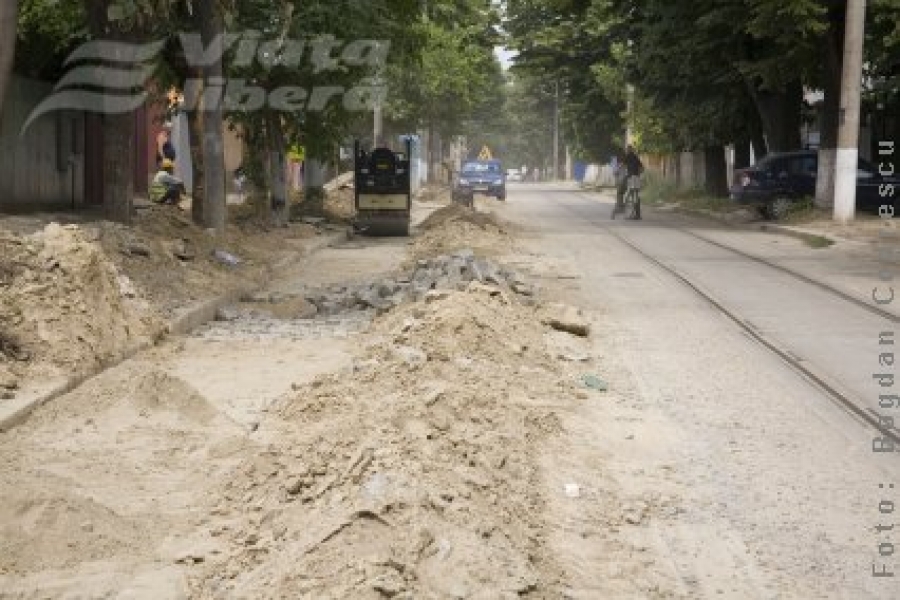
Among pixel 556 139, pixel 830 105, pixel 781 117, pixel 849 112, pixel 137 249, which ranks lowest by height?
pixel 137 249

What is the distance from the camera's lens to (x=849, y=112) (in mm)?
23672

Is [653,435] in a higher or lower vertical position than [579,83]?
lower

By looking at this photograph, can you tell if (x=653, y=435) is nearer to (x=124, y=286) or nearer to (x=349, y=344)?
(x=349, y=344)

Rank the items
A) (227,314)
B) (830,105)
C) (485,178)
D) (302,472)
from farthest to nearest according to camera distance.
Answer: (485,178), (830,105), (227,314), (302,472)

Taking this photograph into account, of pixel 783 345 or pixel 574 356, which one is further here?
pixel 783 345

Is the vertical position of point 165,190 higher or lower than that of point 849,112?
lower

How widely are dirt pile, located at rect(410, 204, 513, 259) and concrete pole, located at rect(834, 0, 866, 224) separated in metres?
6.73

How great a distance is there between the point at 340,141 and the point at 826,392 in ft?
54.8

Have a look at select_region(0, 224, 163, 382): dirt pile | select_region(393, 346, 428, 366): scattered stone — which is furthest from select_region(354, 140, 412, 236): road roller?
select_region(393, 346, 428, 366): scattered stone

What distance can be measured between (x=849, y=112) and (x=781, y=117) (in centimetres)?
683

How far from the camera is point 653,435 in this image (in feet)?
23.6

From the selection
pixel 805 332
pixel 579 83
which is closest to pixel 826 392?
pixel 805 332

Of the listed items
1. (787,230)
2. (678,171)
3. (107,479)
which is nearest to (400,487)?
(107,479)

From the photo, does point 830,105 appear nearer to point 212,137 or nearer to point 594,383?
point 212,137
